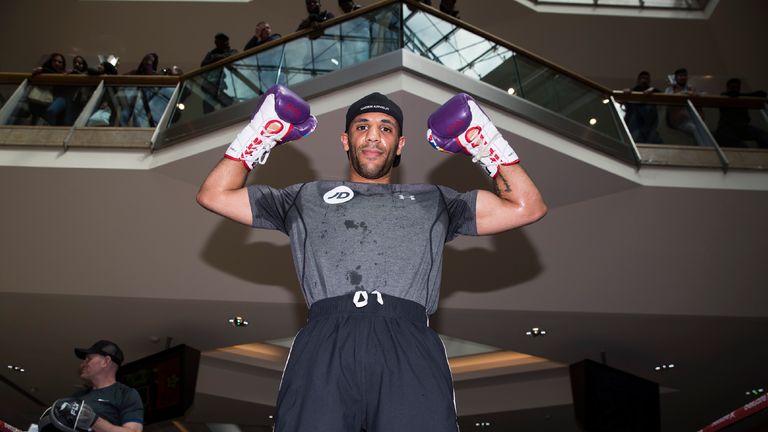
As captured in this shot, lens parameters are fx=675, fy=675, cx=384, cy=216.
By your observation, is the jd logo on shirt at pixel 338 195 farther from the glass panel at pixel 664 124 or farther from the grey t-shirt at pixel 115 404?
the glass panel at pixel 664 124

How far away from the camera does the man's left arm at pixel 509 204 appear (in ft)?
7.72

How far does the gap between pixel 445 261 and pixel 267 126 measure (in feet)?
15.9

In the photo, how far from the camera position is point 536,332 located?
8.59m

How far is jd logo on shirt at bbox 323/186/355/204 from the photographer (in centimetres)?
226

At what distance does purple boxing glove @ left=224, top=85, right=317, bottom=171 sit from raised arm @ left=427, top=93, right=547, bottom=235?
528 mm

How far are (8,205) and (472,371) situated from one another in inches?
307

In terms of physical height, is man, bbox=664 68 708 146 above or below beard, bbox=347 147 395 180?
above

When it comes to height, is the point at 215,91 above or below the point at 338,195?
above

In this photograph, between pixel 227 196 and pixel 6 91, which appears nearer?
pixel 227 196

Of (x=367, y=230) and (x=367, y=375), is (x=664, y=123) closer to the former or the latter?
(x=367, y=230)

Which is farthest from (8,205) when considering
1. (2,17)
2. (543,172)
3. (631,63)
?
(631,63)

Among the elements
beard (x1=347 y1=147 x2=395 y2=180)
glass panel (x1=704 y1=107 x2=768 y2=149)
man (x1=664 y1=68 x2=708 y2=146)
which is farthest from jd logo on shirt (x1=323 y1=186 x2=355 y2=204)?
glass panel (x1=704 y1=107 x2=768 y2=149)

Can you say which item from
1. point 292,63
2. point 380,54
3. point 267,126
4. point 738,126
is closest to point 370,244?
point 267,126

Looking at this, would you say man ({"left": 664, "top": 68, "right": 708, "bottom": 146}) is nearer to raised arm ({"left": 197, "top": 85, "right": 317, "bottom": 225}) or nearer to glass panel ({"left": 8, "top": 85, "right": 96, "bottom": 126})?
raised arm ({"left": 197, "top": 85, "right": 317, "bottom": 225})
